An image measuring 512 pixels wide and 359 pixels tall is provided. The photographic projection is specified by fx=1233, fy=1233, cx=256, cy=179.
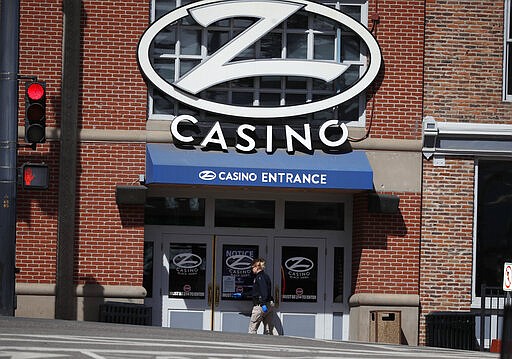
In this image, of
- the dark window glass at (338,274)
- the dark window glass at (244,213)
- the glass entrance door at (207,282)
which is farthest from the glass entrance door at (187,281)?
the dark window glass at (338,274)

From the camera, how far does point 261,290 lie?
21891mm

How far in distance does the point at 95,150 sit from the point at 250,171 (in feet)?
9.43

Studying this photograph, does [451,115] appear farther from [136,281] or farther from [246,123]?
[136,281]

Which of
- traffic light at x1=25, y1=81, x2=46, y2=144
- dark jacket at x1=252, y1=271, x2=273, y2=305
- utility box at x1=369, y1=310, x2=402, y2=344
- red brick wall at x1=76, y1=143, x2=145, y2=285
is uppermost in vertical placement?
traffic light at x1=25, y1=81, x2=46, y2=144

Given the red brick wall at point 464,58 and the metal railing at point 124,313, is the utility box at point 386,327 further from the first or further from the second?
the metal railing at point 124,313

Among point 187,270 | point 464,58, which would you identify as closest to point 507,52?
point 464,58

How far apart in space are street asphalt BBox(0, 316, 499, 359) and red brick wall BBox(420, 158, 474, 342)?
219 inches

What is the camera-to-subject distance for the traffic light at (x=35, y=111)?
18.8 meters

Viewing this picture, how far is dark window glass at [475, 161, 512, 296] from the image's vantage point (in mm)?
22953

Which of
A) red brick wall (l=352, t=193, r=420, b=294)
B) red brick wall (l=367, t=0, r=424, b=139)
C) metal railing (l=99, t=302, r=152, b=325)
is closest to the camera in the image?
metal railing (l=99, t=302, r=152, b=325)

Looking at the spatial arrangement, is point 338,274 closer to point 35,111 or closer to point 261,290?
point 261,290

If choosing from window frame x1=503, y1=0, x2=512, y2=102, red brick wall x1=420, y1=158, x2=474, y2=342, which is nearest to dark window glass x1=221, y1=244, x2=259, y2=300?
red brick wall x1=420, y1=158, x2=474, y2=342

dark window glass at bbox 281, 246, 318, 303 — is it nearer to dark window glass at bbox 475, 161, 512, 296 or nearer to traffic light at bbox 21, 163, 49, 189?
dark window glass at bbox 475, 161, 512, 296

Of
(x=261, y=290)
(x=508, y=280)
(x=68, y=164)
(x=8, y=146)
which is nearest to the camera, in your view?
(x=8, y=146)
